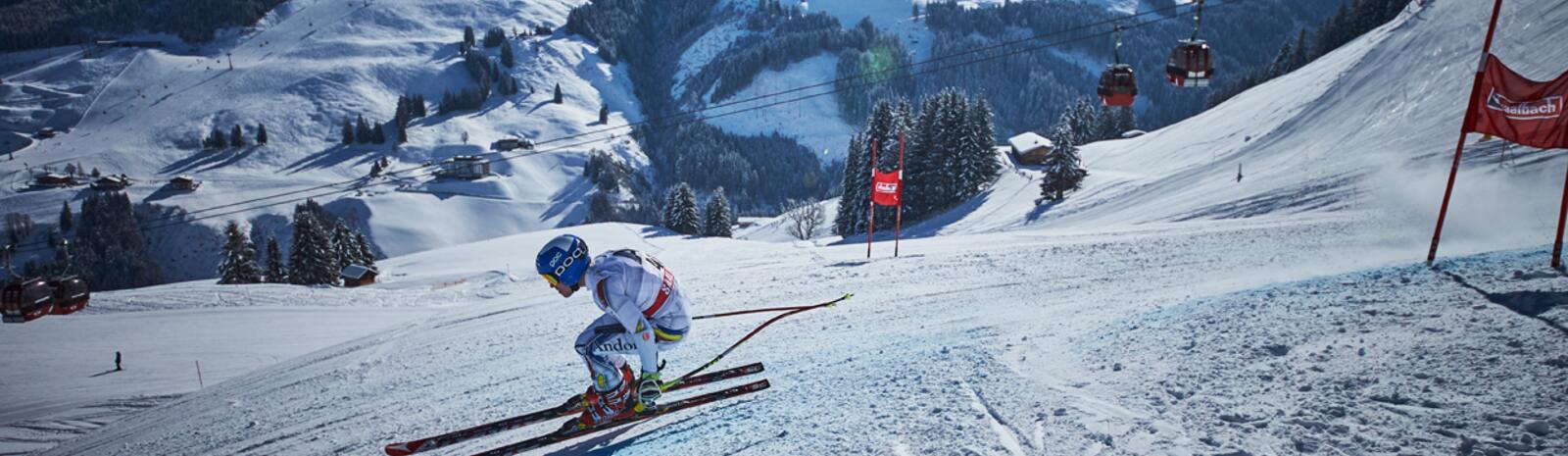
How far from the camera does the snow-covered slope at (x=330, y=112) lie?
105 m

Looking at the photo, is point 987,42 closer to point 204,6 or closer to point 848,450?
point 848,450

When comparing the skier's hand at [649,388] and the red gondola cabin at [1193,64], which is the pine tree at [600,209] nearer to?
the red gondola cabin at [1193,64]

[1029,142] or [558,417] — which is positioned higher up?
[1029,142]

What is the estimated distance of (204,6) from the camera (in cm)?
18125

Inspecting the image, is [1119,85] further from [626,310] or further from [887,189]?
[626,310]

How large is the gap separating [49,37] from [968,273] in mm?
245589

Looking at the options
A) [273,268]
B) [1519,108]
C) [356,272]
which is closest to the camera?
[1519,108]

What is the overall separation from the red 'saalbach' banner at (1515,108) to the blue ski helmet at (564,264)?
10.3 metres

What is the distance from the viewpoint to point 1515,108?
8.94 metres

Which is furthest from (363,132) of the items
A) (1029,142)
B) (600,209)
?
(1029,142)

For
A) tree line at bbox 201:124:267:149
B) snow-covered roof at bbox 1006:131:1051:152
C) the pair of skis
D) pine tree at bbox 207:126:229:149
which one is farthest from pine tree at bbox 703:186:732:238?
pine tree at bbox 207:126:229:149

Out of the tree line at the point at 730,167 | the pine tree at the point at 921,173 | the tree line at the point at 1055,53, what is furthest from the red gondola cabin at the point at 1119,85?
the tree line at the point at 1055,53

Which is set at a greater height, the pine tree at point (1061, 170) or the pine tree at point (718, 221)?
the pine tree at point (1061, 170)

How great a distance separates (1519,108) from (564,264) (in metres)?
12.0
